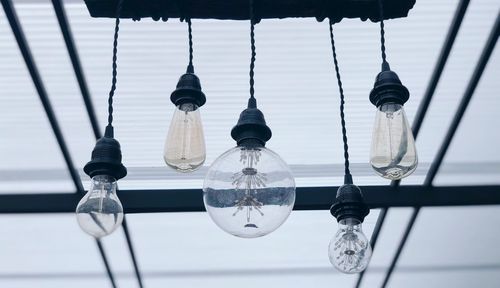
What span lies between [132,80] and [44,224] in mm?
1806

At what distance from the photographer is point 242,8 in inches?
77.2

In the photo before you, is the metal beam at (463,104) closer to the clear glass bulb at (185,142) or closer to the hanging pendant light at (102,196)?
the clear glass bulb at (185,142)

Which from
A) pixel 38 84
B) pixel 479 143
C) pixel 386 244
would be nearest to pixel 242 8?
pixel 38 84

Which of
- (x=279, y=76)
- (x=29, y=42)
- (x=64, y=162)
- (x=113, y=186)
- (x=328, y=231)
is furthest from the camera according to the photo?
(x=328, y=231)

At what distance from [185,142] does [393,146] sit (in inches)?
21.7

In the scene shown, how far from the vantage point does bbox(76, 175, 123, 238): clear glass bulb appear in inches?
69.3

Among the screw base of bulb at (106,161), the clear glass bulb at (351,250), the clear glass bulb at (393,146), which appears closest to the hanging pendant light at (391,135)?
the clear glass bulb at (393,146)

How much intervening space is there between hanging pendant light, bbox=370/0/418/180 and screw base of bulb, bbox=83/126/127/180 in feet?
2.23

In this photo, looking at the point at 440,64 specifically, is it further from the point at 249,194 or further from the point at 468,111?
the point at 249,194

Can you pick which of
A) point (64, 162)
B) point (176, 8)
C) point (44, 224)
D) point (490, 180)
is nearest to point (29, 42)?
point (64, 162)

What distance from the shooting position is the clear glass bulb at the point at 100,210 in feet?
5.78

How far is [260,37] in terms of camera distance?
156 inches

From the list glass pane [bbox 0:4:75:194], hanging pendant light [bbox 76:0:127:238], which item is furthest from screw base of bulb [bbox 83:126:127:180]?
glass pane [bbox 0:4:75:194]

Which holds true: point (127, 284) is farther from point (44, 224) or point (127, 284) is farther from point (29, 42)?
point (29, 42)
